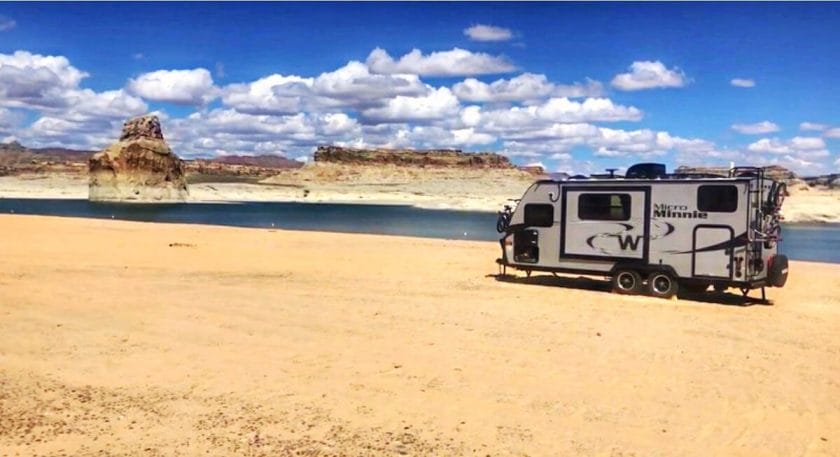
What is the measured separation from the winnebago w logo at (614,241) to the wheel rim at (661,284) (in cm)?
76

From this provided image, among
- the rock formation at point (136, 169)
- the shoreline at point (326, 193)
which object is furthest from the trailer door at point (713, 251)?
the rock formation at point (136, 169)

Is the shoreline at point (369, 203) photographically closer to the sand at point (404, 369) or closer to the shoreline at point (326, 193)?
the shoreline at point (326, 193)

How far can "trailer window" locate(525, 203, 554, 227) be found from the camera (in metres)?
16.5

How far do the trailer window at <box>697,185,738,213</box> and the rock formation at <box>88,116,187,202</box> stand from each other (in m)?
119

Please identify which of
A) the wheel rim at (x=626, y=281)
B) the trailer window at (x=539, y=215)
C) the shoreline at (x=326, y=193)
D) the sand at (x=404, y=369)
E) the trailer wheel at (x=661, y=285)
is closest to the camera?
the sand at (x=404, y=369)

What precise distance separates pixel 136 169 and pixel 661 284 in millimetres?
119675

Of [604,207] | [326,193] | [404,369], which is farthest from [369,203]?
[404,369]

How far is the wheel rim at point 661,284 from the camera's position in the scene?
49.6 ft

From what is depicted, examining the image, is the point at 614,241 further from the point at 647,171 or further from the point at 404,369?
the point at 404,369

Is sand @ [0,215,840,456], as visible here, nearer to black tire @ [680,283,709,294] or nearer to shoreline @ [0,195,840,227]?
black tire @ [680,283,709,294]

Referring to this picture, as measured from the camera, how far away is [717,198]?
14398 mm

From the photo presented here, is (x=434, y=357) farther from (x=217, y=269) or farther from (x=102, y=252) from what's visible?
(x=102, y=252)

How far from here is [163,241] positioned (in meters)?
28.7

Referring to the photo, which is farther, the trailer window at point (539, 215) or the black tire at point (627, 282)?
the trailer window at point (539, 215)
